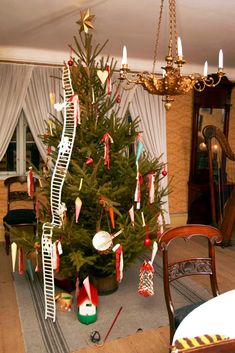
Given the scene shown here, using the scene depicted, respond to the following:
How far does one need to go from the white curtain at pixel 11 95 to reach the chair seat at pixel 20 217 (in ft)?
2.60

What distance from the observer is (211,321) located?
1.05m

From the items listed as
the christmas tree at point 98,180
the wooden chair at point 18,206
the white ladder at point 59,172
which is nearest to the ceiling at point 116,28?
the christmas tree at point 98,180

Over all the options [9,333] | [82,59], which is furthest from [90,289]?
[82,59]

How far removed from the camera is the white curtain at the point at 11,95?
365cm

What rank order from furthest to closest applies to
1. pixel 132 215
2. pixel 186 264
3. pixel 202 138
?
pixel 202 138 < pixel 132 215 < pixel 186 264

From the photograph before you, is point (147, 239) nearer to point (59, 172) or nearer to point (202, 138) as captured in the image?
point (59, 172)

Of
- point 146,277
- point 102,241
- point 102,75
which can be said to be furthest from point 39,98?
point 146,277

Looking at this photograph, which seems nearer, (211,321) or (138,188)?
(211,321)

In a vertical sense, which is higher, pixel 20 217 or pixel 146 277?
pixel 20 217

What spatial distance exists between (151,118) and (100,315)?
2843mm

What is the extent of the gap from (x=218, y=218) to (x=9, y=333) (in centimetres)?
295

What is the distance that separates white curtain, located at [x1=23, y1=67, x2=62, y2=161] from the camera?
3.79 m

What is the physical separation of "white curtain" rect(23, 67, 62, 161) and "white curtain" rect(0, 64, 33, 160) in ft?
0.27

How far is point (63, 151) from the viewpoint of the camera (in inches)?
89.7
